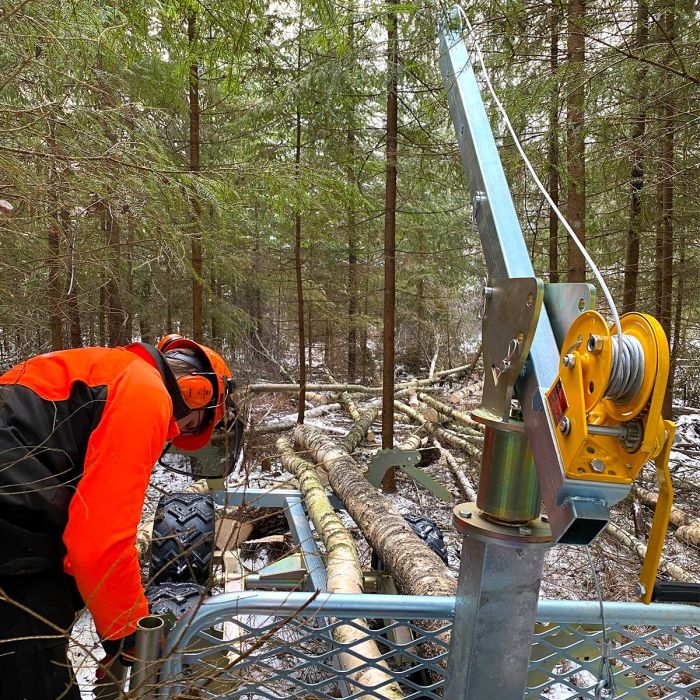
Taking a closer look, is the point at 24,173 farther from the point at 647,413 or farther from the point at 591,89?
the point at 591,89

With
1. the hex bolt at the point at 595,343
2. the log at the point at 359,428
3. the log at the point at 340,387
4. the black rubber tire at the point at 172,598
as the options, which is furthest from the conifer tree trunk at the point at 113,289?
the hex bolt at the point at 595,343

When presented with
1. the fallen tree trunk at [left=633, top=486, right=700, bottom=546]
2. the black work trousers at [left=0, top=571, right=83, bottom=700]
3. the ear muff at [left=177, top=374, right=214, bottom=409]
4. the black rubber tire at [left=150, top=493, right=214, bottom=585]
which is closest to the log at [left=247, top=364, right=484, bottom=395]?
the black rubber tire at [left=150, top=493, right=214, bottom=585]

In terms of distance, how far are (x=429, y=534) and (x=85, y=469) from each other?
295cm

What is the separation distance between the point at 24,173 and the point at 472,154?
114 inches

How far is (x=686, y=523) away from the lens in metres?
5.14

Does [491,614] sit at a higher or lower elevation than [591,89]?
lower

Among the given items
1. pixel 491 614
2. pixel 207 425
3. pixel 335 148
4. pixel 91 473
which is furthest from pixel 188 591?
pixel 335 148

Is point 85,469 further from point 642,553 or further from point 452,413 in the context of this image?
point 452,413

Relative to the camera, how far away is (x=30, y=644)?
1.98 meters

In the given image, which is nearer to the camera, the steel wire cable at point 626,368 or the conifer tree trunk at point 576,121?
the steel wire cable at point 626,368

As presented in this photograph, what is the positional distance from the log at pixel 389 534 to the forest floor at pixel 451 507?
1.90ft

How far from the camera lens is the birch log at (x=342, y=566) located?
99.7 inches

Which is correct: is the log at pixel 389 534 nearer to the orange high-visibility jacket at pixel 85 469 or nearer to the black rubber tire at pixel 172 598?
the black rubber tire at pixel 172 598

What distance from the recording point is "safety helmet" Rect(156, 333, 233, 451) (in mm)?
2342
